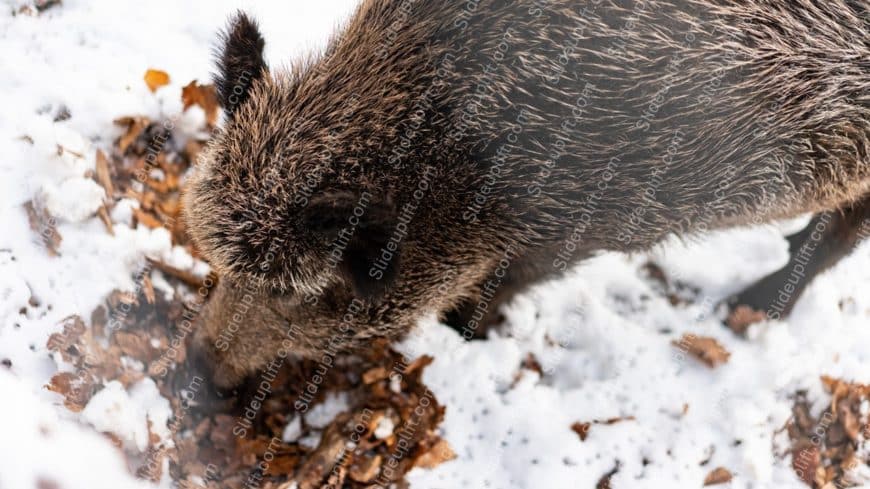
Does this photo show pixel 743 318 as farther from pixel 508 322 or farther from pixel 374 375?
pixel 374 375

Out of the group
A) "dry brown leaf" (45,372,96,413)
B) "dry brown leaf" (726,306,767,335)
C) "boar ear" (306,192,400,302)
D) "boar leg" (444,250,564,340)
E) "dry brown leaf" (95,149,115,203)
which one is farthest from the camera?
"dry brown leaf" (726,306,767,335)

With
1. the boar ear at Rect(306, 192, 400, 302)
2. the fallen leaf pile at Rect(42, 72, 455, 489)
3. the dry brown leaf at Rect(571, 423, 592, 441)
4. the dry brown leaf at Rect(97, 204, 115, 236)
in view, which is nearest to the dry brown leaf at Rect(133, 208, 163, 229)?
the fallen leaf pile at Rect(42, 72, 455, 489)

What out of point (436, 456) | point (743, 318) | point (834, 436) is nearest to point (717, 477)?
point (834, 436)

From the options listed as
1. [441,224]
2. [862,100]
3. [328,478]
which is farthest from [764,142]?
[328,478]

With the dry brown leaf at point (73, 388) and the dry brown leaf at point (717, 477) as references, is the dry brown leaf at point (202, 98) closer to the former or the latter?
the dry brown leaf at point (73, 388)

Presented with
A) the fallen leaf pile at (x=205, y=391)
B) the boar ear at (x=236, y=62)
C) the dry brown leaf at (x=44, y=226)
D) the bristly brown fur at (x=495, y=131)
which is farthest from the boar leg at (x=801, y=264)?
the dry brown leaf at (x=44, y=226)

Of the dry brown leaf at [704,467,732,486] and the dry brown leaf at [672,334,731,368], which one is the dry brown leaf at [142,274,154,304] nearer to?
the dry brown leaf at [672,334,731,368]
